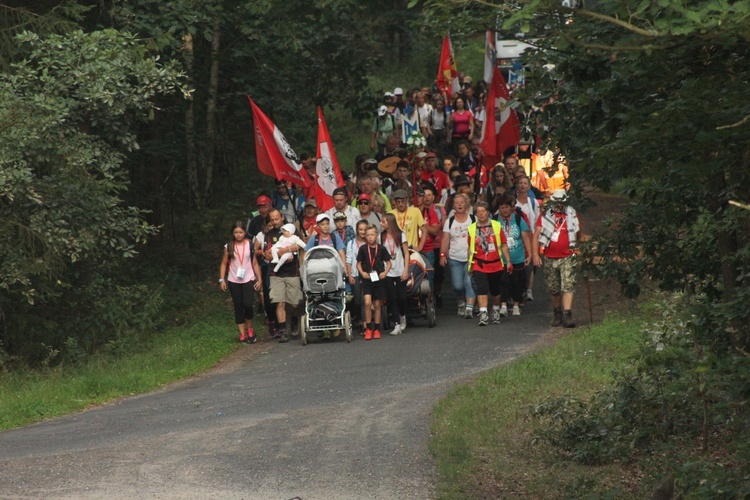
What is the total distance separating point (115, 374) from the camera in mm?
16047

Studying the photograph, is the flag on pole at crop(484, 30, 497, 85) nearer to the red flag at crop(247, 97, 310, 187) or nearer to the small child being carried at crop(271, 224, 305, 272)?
the red flag at crop(247, 97, 310, 187)

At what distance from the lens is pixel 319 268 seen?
17031 millimetres

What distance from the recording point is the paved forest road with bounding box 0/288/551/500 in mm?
9844

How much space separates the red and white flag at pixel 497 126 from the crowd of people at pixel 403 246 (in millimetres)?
539

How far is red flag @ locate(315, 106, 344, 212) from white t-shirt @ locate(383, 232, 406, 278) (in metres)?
2.13

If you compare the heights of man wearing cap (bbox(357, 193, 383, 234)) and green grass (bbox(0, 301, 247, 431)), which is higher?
man wearing cap (bbox(357, 193, 383, 234))

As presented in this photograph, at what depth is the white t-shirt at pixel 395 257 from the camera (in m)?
17.5

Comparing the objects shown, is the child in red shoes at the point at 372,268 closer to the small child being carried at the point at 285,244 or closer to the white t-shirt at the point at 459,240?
the small child being carried at the point at 285,244

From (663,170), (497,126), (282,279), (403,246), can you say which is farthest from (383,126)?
(663,170)

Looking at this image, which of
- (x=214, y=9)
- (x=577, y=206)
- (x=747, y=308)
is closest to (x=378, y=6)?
(x=214, y=9)

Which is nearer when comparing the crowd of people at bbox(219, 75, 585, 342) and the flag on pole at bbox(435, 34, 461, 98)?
the crowd of people at bbox(219, 75, 585, 342)

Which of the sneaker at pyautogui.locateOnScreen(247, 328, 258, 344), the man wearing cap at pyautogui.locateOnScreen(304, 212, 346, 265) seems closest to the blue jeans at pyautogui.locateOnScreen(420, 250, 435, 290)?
the man wearing cap at pyautogui.locateOnScreen(304, 212, 346, 265)

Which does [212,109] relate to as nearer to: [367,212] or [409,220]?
[409,220]

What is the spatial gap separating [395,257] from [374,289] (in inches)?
22.2
